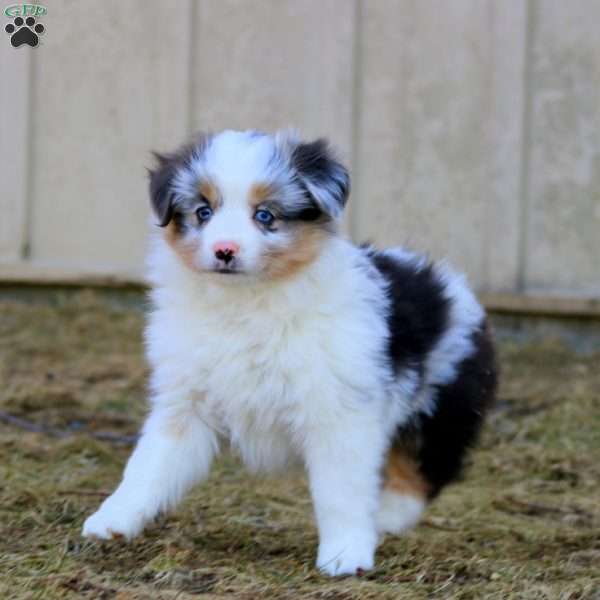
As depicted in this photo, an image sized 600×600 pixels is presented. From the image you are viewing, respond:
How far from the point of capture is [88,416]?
6.08 meters

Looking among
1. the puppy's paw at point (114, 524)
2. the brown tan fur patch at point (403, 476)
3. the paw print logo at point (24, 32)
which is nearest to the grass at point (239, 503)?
the puppy's paw at point (114, 524)

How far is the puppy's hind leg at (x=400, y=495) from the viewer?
4387 millimetres

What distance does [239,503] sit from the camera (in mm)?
4723

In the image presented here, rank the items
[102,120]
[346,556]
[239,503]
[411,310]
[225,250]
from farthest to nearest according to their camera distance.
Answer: [102,120] → [239,503] → [411,310] → [346,556] → [225,250]

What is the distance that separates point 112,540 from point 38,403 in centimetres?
259

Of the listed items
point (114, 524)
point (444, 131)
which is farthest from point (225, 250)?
point (444, 131)

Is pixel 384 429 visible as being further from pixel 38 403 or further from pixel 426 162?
pixel 426 162

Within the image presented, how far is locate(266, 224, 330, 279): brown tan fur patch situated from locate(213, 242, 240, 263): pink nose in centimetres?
18

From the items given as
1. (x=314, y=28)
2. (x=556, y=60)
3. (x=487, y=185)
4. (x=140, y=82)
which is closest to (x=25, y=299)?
(x=140, y=82)

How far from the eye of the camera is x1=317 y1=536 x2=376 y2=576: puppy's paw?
3.64 metres

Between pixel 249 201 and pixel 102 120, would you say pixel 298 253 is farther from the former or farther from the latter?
pixel 102 120

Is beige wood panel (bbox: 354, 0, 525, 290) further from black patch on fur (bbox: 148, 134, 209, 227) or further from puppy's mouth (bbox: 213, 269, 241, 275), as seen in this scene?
puppy's mouth (bbox: 213, 269, 241, 275)

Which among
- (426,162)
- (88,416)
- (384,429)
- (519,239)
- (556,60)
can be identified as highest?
(556,60)

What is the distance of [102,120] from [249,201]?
426cm
